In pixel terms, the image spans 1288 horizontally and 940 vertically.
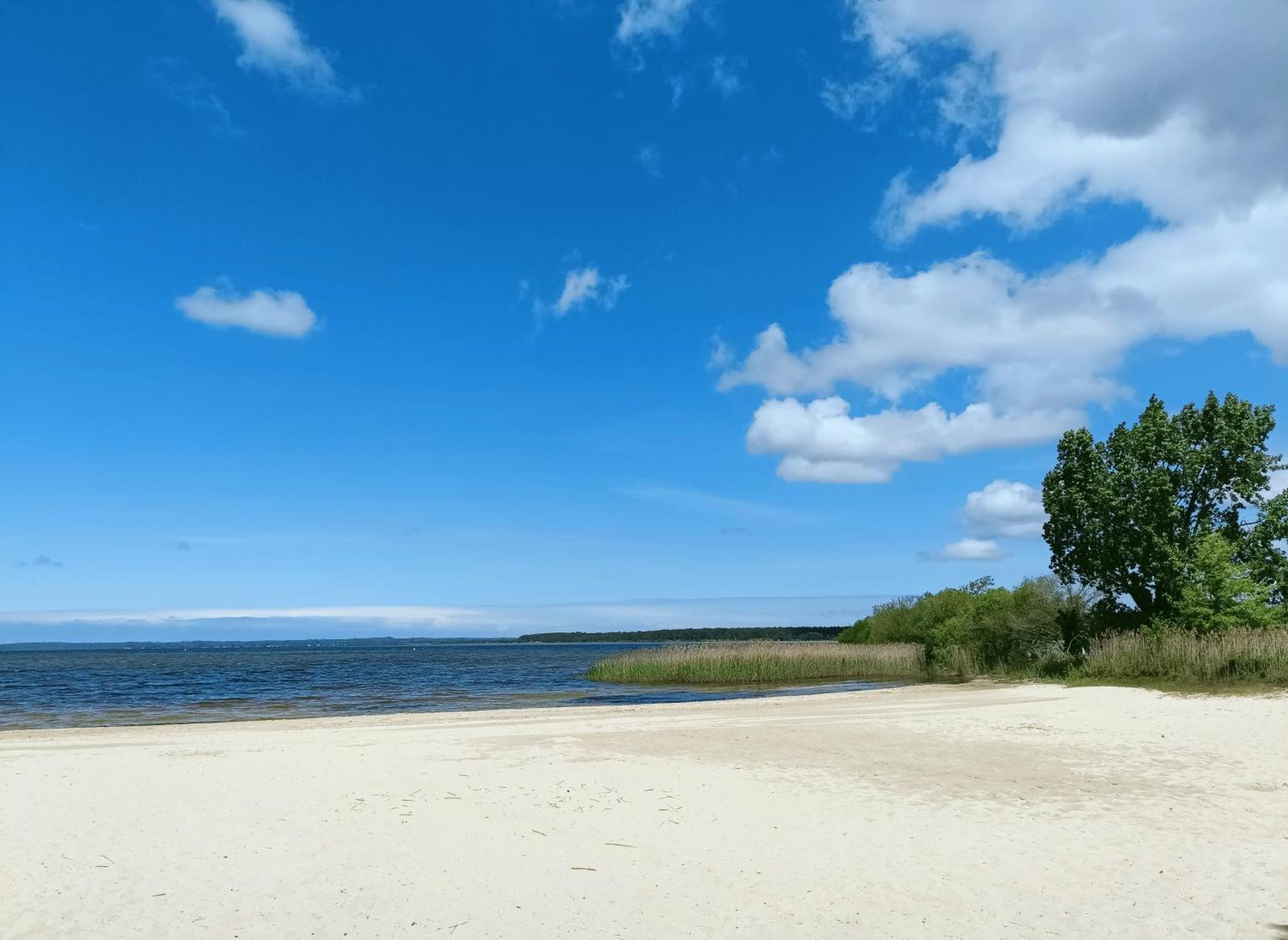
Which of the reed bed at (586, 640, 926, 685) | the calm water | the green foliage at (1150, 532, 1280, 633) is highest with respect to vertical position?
the green foliage at (1150, 532, 1280, 633)

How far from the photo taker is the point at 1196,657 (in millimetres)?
27156

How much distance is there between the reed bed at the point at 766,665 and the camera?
1816 inches

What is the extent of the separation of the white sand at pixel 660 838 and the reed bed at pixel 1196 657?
1013cm

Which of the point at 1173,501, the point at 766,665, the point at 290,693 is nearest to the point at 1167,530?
the point at 1173,501

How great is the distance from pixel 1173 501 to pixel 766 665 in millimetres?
20726

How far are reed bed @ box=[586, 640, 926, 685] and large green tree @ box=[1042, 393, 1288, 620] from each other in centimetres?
1307

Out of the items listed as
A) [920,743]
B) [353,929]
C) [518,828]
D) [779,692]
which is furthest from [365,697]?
[353,929]

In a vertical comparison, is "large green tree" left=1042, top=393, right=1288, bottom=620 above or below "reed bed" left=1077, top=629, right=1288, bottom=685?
above

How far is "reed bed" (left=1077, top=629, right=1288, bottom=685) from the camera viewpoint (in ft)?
83.8

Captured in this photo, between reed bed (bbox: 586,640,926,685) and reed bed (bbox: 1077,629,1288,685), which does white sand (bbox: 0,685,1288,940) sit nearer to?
reed bed (bbox: 1077,629,1288,685)

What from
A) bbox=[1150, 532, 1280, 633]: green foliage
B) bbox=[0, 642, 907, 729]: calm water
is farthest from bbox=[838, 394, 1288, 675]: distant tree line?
bbox=[0, 642, 907, 729]: calm water

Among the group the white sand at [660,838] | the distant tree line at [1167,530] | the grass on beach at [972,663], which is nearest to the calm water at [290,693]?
the grass on beach at [972,663]

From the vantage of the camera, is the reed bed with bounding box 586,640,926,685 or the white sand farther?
the reed bed with bounding box 586,640,926,685

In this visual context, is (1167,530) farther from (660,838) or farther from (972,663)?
(660,838)
